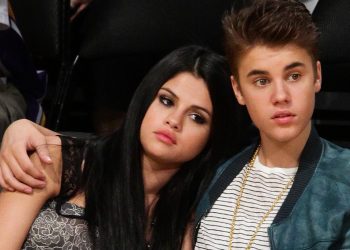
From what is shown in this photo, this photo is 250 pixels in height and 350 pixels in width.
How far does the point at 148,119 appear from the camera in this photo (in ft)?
4.66

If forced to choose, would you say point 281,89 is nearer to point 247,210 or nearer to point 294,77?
point 294,77

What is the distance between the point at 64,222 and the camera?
1.38 meters

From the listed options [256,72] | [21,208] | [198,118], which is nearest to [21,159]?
[21,208]

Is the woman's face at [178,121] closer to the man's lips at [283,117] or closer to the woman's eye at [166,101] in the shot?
the woman's eye at [166,101]

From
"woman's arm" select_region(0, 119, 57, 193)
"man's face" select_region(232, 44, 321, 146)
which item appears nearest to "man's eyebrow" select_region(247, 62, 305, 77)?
"man's face" select_region(232, 44, 321, 146)

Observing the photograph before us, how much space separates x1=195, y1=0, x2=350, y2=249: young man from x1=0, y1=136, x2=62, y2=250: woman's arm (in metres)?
0.38

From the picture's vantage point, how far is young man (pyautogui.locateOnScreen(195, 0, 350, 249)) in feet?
3.73

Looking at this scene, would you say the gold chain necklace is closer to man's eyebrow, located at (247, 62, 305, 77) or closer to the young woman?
the young woman

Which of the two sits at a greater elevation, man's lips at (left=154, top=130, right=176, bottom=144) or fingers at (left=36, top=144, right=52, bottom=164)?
man's lips at (left=154, top=130, right=176, bottom=144)

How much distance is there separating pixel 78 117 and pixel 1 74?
33 cm

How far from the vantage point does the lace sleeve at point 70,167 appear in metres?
1.42

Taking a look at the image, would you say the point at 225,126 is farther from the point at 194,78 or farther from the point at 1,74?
the point at 1,74

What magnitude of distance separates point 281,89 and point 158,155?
390 mm

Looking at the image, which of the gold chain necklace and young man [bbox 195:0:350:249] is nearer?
young man [bbox 195:0:350:249]
